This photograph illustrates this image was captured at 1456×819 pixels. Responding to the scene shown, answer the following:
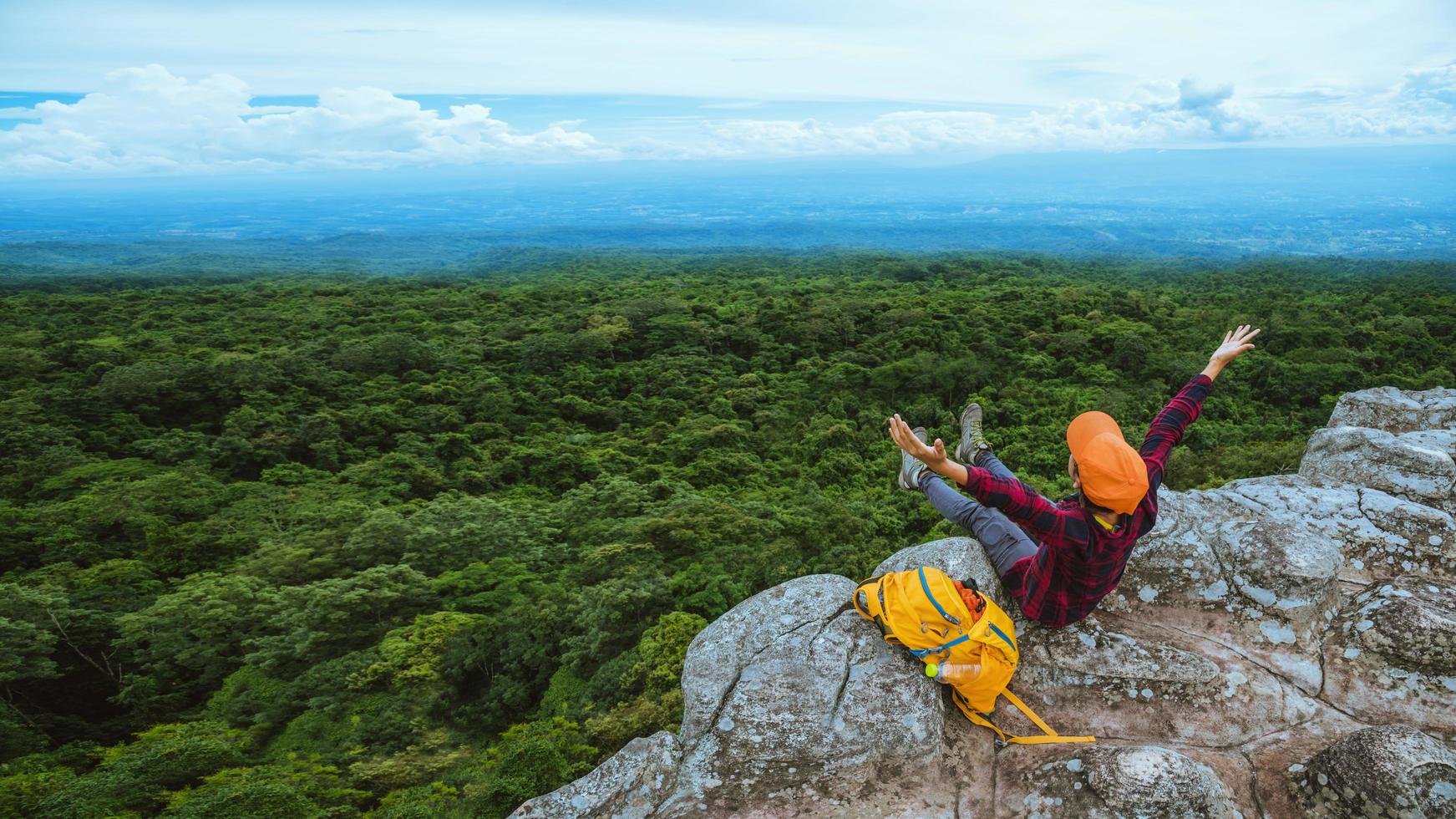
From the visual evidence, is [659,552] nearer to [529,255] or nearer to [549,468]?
[549,468]

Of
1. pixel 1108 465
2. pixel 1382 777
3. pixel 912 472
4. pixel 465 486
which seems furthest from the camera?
pixel 465 486

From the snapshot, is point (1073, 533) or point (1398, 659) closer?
point (1073, 533)

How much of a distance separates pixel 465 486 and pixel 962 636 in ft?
57.9

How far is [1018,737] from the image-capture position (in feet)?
15.0

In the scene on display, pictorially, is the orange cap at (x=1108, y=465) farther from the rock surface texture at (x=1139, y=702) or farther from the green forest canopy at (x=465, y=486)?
the green forest canopy at (x=465, y=486)

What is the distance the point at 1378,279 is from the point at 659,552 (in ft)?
262

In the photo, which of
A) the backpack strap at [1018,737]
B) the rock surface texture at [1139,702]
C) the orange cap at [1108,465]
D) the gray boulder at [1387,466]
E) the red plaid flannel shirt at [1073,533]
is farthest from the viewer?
the gray boulder at [1387,466]

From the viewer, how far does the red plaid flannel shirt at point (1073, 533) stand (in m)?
4.09

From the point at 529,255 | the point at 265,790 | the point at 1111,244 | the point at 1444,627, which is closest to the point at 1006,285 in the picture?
the point at 1444,627

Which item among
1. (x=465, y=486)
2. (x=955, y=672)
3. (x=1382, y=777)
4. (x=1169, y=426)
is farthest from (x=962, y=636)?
(x=465, y=486)

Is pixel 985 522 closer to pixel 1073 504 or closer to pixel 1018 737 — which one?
pixel 1073 504

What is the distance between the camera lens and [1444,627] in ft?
15.9

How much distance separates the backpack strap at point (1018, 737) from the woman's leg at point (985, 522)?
3.90 feet

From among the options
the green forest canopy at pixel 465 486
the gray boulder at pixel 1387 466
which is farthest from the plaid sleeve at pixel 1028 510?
the gray boulder at pixel 1387 466
